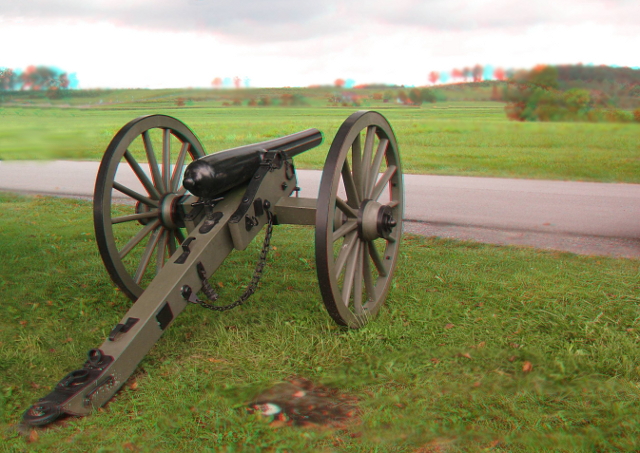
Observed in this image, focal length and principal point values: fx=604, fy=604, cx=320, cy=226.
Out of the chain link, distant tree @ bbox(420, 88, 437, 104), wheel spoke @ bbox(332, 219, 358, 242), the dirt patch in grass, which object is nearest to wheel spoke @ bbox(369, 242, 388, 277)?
wheel spoke @ bbox(332, 219, 358, 242)

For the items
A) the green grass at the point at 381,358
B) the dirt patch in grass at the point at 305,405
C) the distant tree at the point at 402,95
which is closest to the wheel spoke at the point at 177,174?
the green grass at the point at 381,358

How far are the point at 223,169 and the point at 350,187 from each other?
0.74m

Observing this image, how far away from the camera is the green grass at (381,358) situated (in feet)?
8.66

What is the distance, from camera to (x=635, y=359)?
10.7ft

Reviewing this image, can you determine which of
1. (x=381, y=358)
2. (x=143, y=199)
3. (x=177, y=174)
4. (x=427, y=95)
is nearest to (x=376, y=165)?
(x=381, y=358)

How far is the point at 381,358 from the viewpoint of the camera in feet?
10.9

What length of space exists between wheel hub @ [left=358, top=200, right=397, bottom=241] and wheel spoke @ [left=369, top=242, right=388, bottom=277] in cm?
13

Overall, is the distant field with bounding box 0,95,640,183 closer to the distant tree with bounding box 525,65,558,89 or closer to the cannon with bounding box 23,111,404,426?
the distant tree with bounding box 525,65,558,89

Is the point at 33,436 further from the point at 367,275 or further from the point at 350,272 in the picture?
the point at 367,275

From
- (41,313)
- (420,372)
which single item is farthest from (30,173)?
(420,372)

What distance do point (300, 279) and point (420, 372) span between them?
5.49ft

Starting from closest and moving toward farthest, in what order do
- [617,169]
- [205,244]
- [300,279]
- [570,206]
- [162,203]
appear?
[205,244] < [162,203] < [300,279] < [570,206] < [617,169]

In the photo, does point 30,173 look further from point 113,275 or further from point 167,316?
point 167,316

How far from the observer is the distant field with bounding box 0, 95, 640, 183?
→ 11719mm
